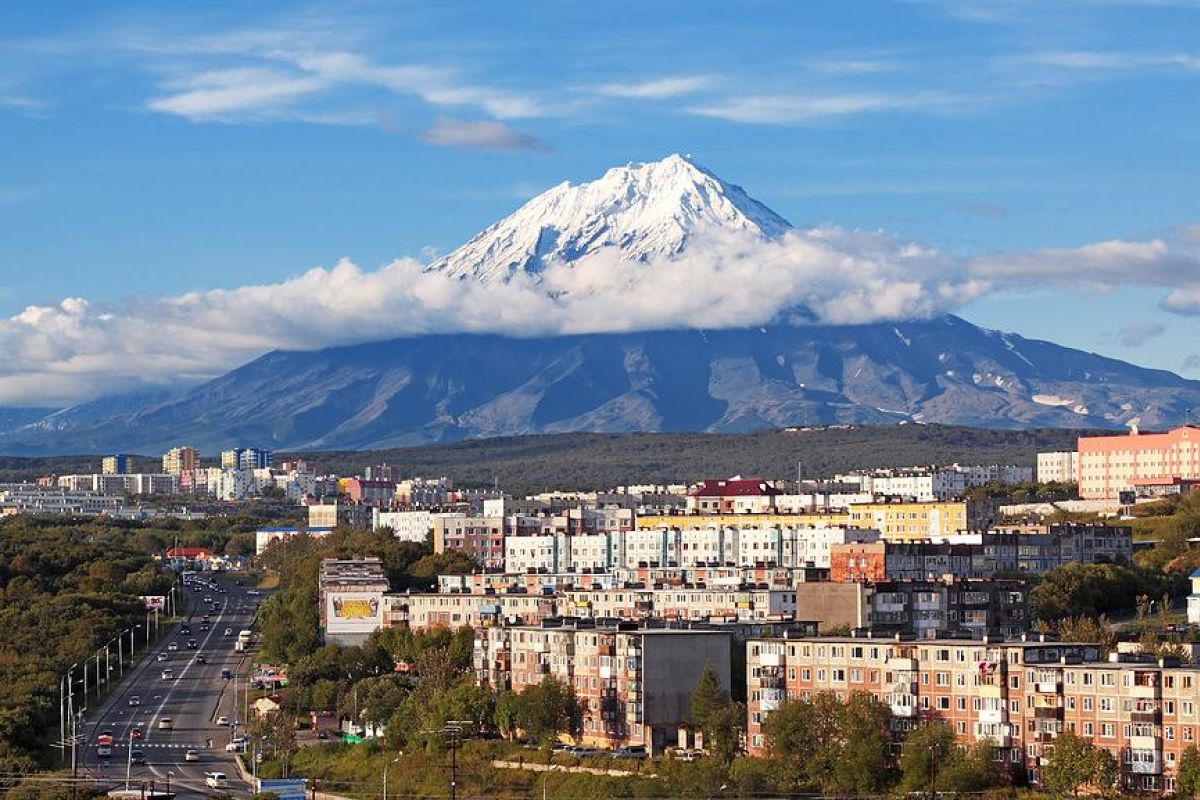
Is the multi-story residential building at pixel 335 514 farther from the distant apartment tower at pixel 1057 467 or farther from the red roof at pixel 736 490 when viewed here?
the distant apartment tower at pixel 1057 467

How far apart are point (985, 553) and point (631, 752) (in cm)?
3476

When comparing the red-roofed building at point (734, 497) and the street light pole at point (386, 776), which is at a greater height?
the red-roofed building at point (734, 497)

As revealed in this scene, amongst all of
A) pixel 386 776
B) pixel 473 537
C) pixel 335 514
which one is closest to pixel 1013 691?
pixel 386 776

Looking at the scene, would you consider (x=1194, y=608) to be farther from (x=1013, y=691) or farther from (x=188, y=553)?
(x=188, y=553)

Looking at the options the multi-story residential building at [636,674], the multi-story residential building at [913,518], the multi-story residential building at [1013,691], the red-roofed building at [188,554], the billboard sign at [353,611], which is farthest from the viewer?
the red-roofed building at [188,554]

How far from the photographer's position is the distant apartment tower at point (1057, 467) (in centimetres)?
16873

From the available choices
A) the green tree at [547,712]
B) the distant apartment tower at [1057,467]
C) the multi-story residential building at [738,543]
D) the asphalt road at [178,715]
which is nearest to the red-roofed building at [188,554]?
the asphalt road at [178,715]

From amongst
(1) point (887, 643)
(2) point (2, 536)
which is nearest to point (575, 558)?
(2) point (2, 536)

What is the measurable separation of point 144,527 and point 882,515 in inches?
3113

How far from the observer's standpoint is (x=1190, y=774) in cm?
4997

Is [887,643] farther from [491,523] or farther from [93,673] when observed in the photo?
[491,523]

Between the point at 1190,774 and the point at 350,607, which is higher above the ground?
the point at 350,607

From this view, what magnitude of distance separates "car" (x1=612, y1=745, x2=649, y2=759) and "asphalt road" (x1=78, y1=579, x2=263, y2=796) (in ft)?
30.4

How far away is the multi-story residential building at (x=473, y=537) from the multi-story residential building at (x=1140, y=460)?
1460 inches
